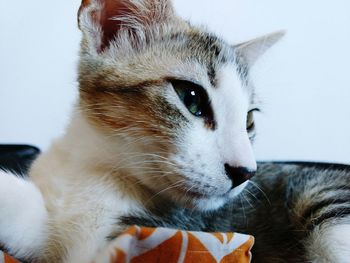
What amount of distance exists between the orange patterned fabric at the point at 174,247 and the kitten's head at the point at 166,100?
4.4 inches

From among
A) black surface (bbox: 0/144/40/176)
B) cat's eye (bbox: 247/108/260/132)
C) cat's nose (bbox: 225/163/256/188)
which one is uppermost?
cat's eye (bbox: 247/108/260/132)

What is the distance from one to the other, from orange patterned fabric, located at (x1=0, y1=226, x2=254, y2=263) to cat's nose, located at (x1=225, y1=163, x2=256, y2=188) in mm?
109

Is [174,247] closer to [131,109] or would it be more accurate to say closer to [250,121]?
[131,109]

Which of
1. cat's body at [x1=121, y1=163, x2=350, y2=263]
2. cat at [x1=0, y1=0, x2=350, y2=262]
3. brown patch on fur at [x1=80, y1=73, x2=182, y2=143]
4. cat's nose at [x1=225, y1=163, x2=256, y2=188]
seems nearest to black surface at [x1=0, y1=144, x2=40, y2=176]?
cat at [x1=0, y1=0, x2=350, y2=262]

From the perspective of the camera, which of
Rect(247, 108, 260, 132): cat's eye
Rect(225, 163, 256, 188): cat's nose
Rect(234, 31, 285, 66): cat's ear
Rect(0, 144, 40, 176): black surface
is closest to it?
Rect(225, 163, 256, 188): cat's nose

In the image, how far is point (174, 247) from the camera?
55cm

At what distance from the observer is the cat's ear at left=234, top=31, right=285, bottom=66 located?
3.29 ft

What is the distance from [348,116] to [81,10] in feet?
3.81

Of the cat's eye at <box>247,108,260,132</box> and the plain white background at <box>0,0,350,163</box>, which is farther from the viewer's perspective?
the plain white background at <box>0,0,350,163</box>

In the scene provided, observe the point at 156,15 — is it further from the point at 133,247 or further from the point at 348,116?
the point at 348,116

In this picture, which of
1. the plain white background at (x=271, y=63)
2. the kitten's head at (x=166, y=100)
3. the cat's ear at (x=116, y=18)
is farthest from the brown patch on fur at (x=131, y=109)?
the plain white background at (x=271, y=63)

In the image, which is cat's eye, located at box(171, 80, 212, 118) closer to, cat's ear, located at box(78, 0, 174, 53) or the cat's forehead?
the cat's forehead

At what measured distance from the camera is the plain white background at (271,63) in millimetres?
1538

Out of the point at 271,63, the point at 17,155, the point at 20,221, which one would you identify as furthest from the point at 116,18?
the point at 271,63
